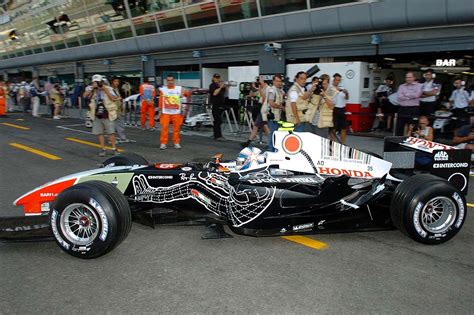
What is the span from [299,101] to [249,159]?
3610 millimetres

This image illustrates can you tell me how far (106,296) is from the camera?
3.06 metres

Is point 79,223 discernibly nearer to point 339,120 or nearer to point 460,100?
point 339,120

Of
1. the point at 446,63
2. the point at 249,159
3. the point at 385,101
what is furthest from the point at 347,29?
the point at 249,159

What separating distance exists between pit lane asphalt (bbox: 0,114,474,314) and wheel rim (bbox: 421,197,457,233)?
20 centimetres

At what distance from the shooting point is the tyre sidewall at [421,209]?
383 cm

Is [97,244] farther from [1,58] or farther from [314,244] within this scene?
[1,58]

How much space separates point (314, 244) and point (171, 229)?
1558 mm

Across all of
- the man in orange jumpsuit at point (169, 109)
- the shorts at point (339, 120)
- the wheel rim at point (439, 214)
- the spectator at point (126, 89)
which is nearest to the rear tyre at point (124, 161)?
the wheel rim at point (439, 214)

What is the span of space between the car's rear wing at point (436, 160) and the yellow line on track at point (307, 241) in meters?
1.36

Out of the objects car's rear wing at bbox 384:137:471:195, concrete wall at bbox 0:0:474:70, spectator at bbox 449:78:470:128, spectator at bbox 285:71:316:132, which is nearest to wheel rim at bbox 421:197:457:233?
car's rear wing at bbox 384:137:471:195

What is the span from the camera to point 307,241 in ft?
13.8

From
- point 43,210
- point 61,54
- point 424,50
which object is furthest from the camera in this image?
point 61,54

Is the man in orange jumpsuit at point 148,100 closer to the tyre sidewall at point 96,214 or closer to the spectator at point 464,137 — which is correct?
the spectator at point 464,137

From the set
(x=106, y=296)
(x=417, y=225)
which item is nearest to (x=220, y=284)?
(x=106, y=296)
